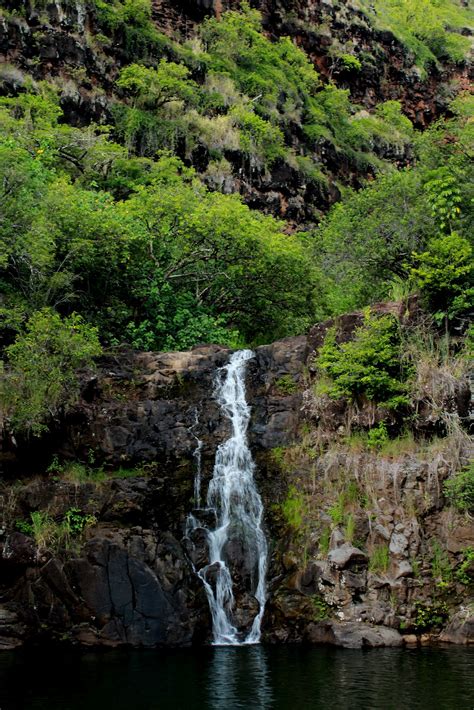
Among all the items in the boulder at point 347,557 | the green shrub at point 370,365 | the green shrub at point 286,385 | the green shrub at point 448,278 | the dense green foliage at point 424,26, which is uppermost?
the dense green foliage at point 424,26

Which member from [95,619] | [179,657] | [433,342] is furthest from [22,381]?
[433,342]

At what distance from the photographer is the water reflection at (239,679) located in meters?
10.1

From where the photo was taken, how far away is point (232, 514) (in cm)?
1725

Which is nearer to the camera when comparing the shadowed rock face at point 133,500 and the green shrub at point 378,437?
the shadowed rock face at point 133,500

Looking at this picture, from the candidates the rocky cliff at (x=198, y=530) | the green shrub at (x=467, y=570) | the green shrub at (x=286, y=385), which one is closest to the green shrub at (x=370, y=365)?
the rocky cliff at (x=198, y=530)

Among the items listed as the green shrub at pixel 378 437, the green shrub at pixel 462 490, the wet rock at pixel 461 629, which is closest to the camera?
the wet rock at pixel 461 629

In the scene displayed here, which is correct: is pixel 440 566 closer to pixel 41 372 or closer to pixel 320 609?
pixel 320 609

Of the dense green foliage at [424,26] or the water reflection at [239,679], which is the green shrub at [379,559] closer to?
the water reflection at [239,679]

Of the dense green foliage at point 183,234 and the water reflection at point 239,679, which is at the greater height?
the dense green foliage at point 183,234

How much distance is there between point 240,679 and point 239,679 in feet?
0.06

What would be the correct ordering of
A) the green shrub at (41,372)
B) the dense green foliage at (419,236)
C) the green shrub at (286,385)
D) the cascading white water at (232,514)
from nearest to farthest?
the cascading white water at (232,514) → the green shrub at (41,372) → the dense green foliage at (419,236) → the green shrub at (286,385)

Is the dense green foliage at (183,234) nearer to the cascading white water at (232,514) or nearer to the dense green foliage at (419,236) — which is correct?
the dense green foliage at (419,236)

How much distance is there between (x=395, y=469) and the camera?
16344 mm

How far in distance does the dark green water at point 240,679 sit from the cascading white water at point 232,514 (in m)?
1.14
